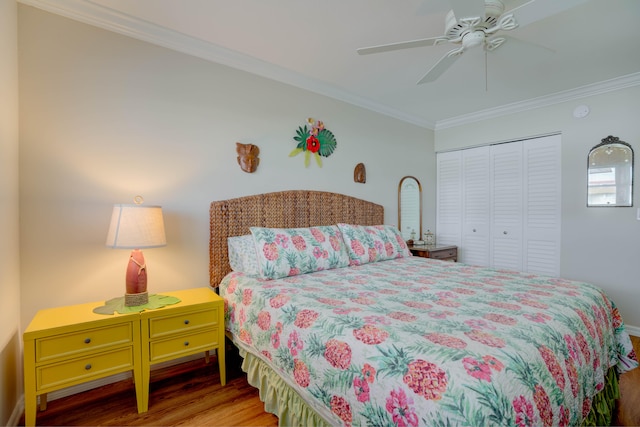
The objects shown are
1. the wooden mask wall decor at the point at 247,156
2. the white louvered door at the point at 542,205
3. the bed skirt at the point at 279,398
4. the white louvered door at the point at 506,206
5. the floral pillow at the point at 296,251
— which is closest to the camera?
the bed skirt at the point at 279,398

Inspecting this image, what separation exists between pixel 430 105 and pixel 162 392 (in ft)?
12.6

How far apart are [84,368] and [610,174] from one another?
4.53 m

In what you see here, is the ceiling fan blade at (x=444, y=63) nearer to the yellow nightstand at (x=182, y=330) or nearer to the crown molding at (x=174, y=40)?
the crown molding at (x=174, y=40)

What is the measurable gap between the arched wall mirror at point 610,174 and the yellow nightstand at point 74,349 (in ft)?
13.7

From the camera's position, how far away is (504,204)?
12.4 ft

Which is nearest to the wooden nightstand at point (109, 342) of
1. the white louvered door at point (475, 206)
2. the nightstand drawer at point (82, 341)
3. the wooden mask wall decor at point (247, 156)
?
the nightstand drawer at point (82, 341)

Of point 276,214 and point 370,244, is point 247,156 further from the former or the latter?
point 370,244

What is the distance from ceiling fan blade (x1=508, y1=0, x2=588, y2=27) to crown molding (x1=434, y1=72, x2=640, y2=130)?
2.16 metres

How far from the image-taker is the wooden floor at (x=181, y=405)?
1682mm

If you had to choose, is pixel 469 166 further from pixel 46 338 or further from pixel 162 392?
pixel 46 338

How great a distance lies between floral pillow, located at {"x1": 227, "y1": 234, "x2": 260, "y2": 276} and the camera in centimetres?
224

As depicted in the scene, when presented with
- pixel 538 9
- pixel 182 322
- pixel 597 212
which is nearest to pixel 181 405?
pixel 182 322

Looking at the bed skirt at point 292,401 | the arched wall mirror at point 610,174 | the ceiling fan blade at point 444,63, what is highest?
the ceiling fan blade at point 444,63

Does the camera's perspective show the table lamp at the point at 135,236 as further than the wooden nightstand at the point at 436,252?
No
